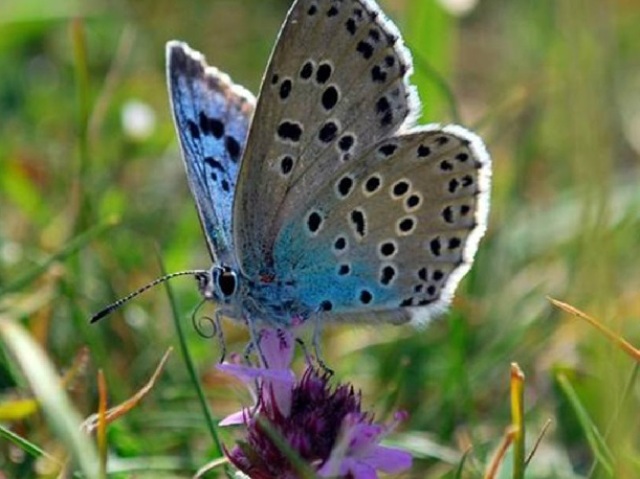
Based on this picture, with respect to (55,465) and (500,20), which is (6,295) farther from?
(500,20)

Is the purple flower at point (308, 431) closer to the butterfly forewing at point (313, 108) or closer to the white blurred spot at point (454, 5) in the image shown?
the butterfly forewing at point (313, 108)

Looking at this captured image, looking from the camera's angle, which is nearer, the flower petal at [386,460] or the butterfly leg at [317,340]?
the flower petal at [386,460]

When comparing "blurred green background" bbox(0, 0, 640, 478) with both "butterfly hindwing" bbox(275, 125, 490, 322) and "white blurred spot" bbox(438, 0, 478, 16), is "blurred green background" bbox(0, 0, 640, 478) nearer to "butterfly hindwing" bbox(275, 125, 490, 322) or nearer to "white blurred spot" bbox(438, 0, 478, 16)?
"white blurred spot" bbox(438, 0, 478, 16)

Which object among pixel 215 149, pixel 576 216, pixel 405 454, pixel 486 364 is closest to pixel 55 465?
pixel 405 454

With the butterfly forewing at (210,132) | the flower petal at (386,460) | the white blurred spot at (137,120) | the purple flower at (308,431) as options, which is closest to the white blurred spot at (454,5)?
the white blurred spot at (137,120)

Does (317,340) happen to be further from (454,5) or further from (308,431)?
(454,5)
